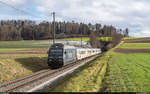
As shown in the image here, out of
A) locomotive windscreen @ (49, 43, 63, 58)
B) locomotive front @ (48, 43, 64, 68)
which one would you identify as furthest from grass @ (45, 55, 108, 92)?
locomotive windscreen @ (49, 43, 63, 58)

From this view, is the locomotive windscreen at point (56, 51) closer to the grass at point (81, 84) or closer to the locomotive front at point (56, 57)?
the locomotive front at point (56, 57)

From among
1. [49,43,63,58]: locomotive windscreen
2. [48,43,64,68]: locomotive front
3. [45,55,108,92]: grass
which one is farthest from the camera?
[49,43,63,58]: locomotive windscreen

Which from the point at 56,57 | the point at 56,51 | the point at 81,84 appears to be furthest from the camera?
the point at 56,51

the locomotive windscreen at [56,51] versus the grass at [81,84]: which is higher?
the locomotive windscreen at [56,51]

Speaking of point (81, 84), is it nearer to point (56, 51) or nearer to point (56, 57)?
point (56, 57)

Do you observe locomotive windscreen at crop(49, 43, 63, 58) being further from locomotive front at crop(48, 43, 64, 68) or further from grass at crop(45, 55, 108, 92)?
grass at crop(45, 55, 108, 92)

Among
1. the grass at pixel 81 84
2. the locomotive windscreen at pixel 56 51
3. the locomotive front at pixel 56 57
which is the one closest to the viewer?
the grass at pixel 81 84

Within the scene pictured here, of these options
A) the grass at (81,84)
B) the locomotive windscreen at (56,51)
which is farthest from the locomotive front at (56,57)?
the grass at (81,84)

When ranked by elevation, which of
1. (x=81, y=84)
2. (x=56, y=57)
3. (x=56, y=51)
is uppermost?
(x=56, y=51)

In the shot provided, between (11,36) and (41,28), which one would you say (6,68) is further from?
(11,36)

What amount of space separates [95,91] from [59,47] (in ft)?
46.8

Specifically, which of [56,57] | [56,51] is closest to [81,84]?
[56,57]

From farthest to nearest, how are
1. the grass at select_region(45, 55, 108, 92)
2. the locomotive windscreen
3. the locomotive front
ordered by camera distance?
the locomotive windscreen
the locomotive front
the grass at select_region(45, 55, 108, 92)

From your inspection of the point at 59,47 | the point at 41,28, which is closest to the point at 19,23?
the point at 41,28
